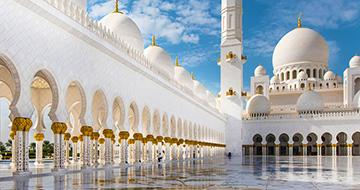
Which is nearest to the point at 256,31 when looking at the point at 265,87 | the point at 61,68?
the point at 265,87

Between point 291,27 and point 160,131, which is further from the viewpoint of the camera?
point 291,27

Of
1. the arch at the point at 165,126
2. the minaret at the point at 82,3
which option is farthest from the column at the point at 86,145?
the arch at the point at 165,126

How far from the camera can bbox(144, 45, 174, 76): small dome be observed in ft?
63.7

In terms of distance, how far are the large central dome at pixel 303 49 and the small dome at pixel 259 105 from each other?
5.25 m

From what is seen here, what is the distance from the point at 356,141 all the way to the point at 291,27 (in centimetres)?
1265

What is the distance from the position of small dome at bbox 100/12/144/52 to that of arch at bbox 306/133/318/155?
63.3 ft

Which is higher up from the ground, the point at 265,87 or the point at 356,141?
the point at 265,87

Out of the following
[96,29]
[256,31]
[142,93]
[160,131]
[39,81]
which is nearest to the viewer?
[96,29]

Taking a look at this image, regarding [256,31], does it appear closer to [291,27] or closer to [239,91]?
[291,27]

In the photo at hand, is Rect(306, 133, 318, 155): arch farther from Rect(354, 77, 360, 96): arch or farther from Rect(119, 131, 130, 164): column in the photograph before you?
Rect(119, 131, 130, 164): column

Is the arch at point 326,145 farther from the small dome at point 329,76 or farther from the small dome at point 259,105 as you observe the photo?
the small dome at point 329,76

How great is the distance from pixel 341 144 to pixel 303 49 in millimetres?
8350

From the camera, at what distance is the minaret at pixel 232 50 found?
28906 millimetres

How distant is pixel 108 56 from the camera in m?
11.2
